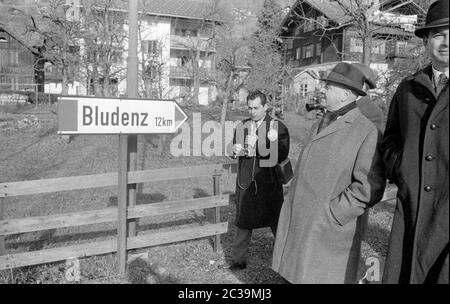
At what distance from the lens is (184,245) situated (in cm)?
501

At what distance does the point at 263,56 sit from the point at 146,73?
29.3 ft

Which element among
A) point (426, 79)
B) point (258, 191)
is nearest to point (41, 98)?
point (258, 191)

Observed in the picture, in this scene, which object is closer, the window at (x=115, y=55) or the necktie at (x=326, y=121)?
the necktie at (x=326, y=121)

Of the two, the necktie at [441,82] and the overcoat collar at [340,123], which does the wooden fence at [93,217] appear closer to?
the overcoat collar at [340,123]

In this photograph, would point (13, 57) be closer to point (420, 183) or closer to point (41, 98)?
point (41, 98)

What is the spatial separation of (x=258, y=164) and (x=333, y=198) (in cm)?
158

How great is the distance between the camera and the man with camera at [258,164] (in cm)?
402

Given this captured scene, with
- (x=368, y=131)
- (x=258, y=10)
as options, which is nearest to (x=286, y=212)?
(x=368, y=131)

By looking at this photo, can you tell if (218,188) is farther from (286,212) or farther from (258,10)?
(258,10)

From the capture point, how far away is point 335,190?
258cm

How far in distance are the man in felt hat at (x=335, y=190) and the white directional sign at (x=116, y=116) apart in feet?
5.88

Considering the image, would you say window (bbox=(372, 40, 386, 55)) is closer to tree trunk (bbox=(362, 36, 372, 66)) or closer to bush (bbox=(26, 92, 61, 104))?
tree trunk (bbox=(362, 36, 372, 66))

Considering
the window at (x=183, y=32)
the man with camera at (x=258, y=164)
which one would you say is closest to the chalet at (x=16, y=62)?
the window at (x=183, y=32)

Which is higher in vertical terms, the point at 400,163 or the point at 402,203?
the point at 400,163
